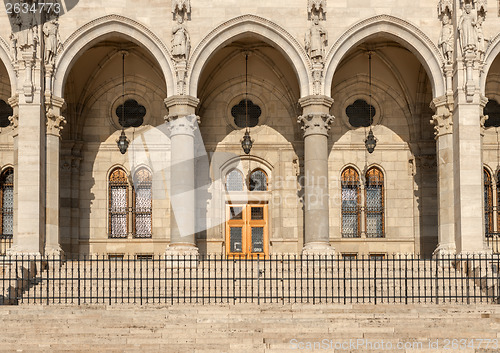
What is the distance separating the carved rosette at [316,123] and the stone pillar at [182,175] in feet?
10.7

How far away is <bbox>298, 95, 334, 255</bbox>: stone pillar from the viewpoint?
28328mm

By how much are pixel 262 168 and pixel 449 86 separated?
719 centimetres

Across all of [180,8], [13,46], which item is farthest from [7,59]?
[180,8]

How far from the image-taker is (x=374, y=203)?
32406mm

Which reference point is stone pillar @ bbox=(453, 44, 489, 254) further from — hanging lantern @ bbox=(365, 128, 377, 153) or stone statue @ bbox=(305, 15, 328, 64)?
stone statue @ bbox=(305, 15, 328, 64)

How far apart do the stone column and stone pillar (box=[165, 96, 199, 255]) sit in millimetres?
3221

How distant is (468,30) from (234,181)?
925cm

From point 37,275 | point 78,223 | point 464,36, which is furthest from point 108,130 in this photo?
point 464,36

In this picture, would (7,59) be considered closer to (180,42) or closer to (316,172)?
(180,42)

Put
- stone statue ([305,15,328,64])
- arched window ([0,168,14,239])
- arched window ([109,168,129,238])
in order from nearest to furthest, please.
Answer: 1. stone statue ([305,15,328,64])
2. arched window ([0,168,14,239])
3. arched window ([109,168,129,238])

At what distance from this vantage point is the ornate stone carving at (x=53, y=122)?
28.0 m

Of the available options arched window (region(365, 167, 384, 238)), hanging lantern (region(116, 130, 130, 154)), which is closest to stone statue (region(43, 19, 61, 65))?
hanging lantern (region(116, 130, 130, 154))

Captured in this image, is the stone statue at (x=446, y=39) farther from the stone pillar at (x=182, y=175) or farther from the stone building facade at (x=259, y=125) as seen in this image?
the stone pillar at (x=182, y=175)

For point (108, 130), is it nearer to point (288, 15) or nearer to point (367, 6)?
point (288, 15)
